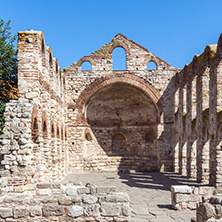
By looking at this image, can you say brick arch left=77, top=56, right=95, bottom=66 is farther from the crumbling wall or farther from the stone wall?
the stone wall

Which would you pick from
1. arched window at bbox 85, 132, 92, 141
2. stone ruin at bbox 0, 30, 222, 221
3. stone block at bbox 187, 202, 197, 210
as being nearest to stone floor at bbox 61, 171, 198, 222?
stone block at bbox 187, 202, 197, 210

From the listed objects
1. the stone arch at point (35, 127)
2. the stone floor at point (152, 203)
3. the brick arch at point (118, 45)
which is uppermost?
the brick arch at point (118, 45)

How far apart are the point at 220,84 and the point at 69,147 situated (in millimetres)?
10507

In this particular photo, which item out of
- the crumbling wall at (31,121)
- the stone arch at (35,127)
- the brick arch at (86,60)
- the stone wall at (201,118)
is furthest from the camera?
the brick arch at (86,60)

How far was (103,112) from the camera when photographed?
1942 centimetres

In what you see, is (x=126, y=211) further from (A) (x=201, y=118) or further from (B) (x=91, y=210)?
(A) (x=201, y=118)

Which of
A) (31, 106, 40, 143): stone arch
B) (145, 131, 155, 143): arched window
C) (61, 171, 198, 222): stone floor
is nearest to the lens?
(61, 171, 198, 222): stone floor

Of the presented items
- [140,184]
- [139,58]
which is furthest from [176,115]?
[140,184]

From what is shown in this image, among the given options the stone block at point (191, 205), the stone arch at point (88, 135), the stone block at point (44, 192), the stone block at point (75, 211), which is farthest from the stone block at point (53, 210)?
the stone arch at point (88, 135)

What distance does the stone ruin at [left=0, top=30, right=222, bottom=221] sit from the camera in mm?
10969

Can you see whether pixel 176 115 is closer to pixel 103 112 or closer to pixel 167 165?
pixel 167 165

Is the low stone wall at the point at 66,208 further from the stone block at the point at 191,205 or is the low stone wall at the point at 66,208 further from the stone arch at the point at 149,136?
the stone arch at the point at 149,136

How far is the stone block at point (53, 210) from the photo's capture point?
5.18 m

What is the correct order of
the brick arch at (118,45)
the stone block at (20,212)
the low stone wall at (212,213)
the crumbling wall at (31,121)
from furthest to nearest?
the brick arch at (118,45), the crumbling wall at (31,121), the stone block at (20,212), the low stone wall at (212,213)
